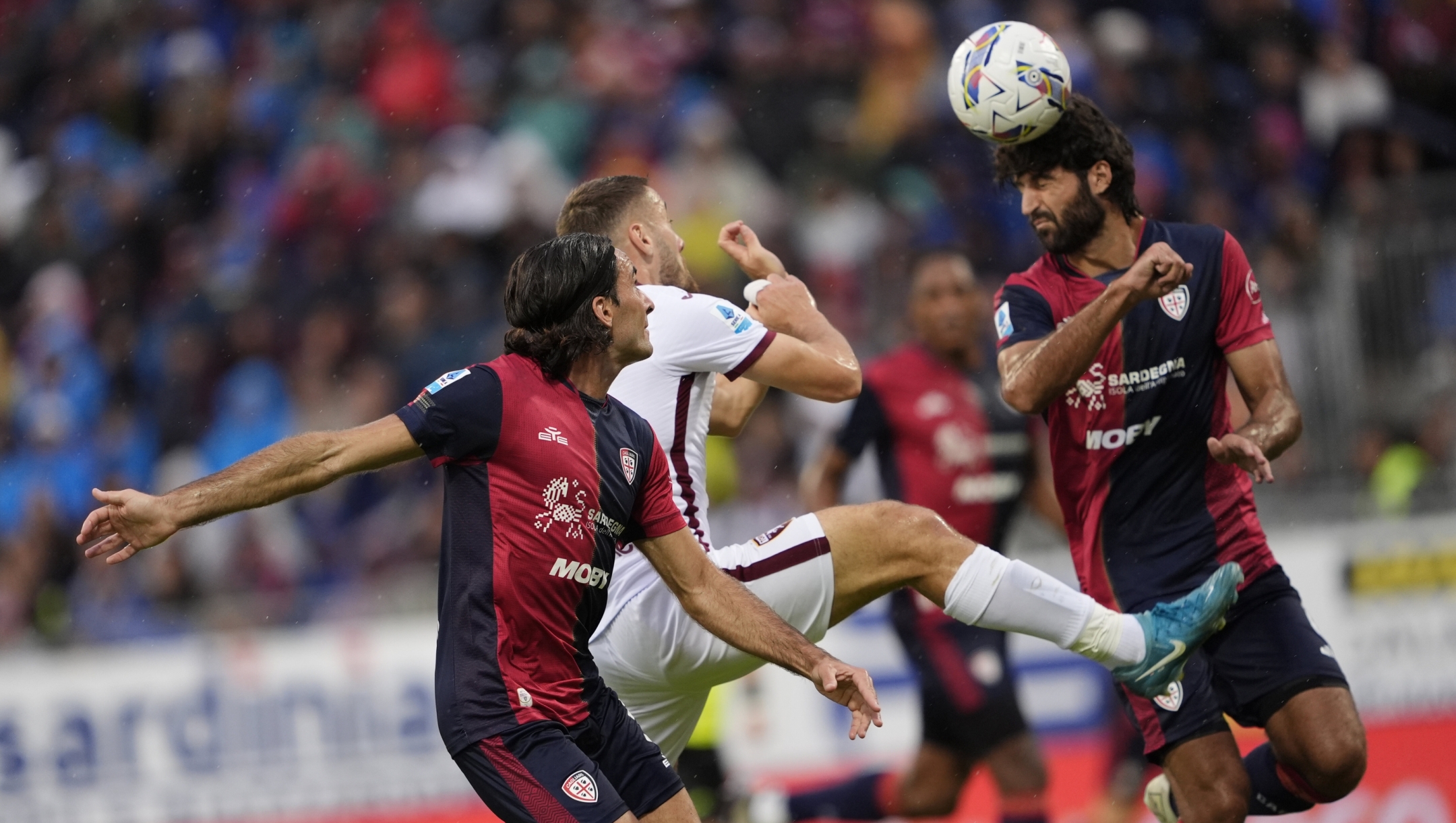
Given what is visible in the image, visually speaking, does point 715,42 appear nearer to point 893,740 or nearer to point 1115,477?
point 893,740

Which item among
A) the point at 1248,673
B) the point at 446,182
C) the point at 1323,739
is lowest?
the point at 1323,739

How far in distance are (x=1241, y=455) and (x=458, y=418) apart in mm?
2447

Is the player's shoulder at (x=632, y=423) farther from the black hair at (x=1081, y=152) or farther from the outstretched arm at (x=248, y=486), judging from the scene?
the black hair at (x=1081, y=152)

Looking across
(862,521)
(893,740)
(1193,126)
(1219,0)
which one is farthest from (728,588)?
(1219,0)

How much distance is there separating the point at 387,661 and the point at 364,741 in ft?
1.52

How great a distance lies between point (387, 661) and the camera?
9.60 meters

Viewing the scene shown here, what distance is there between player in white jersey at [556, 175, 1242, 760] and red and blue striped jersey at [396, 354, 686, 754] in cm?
74

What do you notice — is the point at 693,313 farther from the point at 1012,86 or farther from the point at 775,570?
the point at 1012,86

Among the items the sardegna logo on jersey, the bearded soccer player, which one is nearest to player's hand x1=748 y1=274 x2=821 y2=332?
the bearded soccer player

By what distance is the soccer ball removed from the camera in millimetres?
5977

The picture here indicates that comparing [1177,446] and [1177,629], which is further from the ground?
[1177,446]

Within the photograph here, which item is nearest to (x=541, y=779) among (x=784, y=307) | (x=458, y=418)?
(x=458, y=418)

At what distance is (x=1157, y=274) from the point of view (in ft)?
17.4

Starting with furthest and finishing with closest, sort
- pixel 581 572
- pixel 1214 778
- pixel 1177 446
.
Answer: pixel 1177 446 → pixel 1214 778 → pixel 581 572
